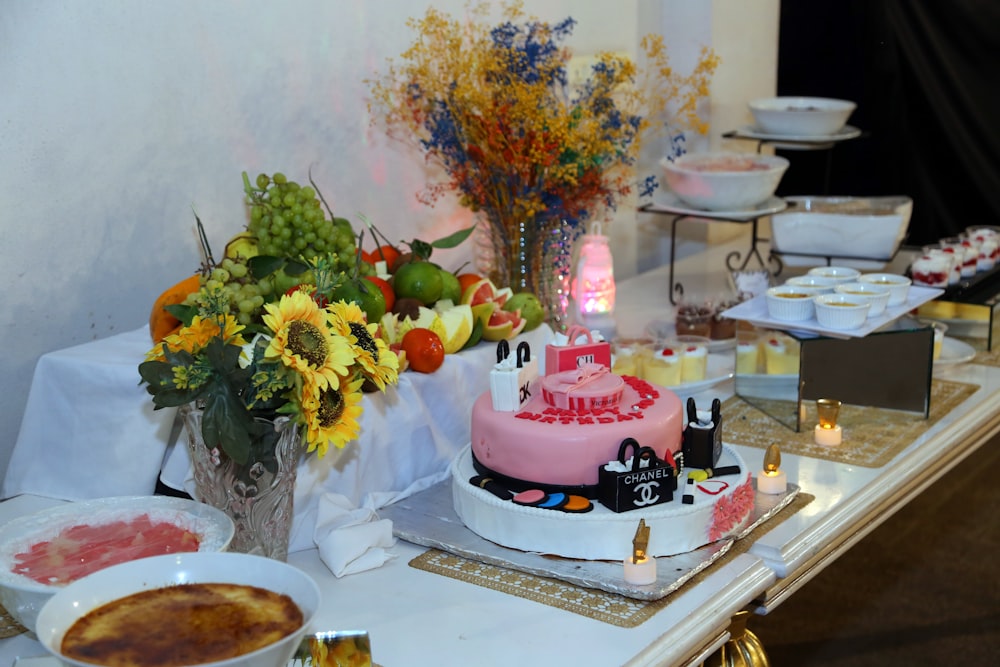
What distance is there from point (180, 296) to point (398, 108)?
0.69 m

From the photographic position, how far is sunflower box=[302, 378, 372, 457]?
3.61ft

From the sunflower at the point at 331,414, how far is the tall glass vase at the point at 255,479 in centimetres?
3

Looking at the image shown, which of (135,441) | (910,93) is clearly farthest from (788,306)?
(910,93)

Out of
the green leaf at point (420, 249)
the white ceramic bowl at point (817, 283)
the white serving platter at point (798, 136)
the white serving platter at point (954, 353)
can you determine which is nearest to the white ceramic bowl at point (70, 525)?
the green leaf at point (420, 249)

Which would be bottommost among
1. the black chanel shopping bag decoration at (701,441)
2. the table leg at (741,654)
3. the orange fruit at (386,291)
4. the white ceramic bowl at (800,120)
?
the table leg at (741,654)

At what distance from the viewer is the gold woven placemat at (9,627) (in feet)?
3.56

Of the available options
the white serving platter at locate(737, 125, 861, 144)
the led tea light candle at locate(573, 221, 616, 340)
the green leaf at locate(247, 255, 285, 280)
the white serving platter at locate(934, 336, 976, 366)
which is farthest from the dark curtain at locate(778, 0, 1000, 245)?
the green leaf at locate(247, 255, 285, 280)

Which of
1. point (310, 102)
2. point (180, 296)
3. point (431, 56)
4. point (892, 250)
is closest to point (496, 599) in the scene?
point (180, 296)

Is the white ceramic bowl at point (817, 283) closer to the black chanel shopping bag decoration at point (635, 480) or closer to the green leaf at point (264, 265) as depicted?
the black chanel shopping bag decoration at point (635, 480)

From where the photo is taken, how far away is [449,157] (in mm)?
1865

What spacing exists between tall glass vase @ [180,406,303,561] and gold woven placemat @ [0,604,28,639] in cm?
21

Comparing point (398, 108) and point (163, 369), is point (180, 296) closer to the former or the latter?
point (163, 369)

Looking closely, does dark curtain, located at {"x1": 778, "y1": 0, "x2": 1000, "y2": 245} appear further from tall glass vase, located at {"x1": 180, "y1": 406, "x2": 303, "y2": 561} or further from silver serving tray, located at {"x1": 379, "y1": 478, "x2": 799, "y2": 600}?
tall glass vase, located at {"x1": 180, "y1": 406, "x2": 303, "y2": 561}

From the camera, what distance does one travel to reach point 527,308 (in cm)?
166
